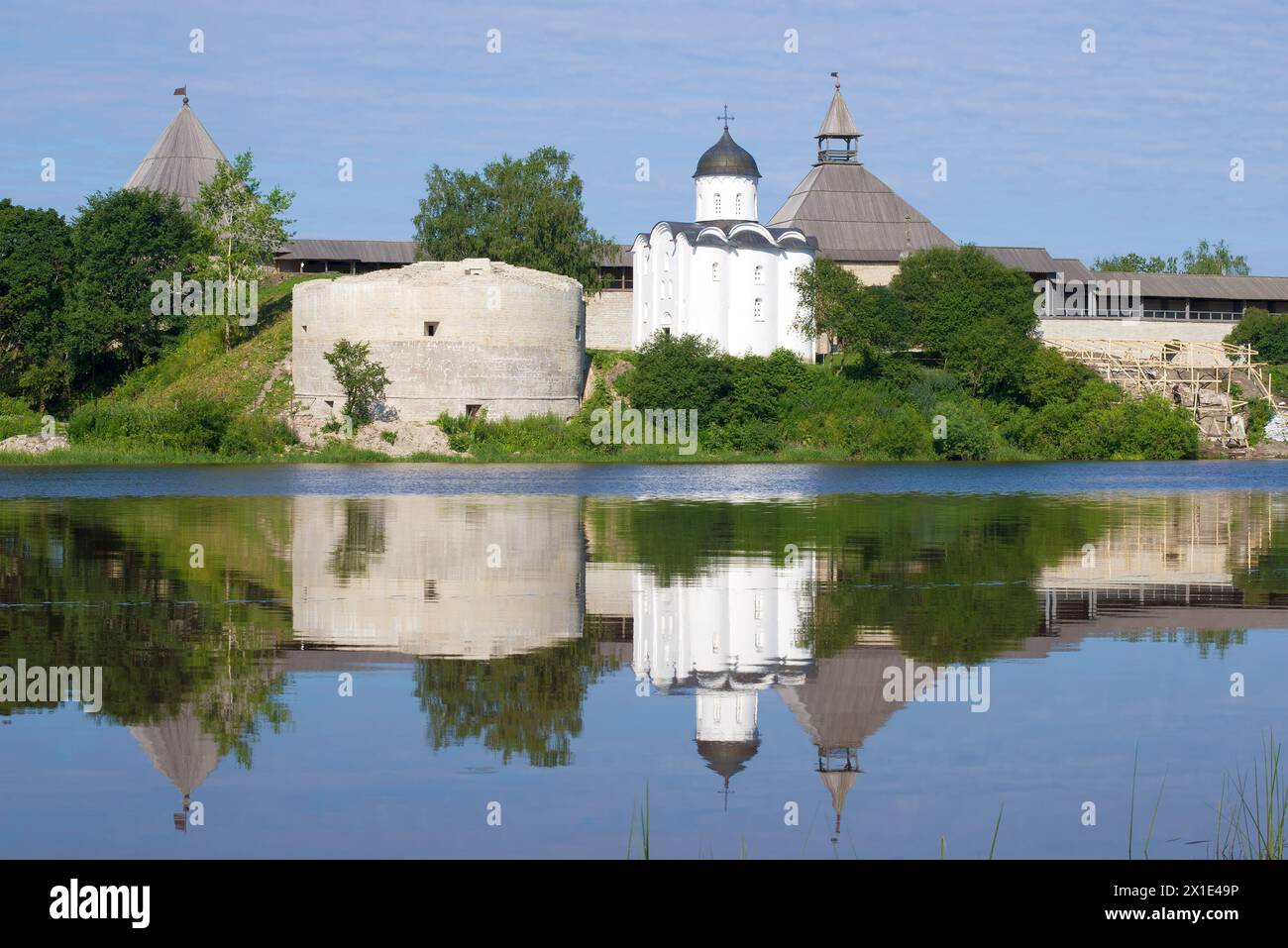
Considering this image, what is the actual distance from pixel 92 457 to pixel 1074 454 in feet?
107

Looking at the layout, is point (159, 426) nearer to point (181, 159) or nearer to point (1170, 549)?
point (181, 159)

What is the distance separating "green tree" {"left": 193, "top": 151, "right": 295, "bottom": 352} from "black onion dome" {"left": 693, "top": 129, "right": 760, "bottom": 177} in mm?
16033

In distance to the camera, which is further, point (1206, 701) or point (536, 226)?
point (536, 226)

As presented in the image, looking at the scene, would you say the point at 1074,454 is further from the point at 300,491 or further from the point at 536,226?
the point at 300,491

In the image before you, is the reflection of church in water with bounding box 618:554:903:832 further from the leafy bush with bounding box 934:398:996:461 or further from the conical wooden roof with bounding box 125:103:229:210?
the conical wooden roof with bounding box 125:103:229:210

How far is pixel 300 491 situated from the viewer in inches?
1356

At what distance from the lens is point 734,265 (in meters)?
57.8

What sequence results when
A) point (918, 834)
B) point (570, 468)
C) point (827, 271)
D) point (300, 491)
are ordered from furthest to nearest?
point (827, 271) < point (570, 468) < point (300, 491) < point (918, 834)

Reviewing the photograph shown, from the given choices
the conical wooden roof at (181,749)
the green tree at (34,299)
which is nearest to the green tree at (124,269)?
the green tree at (34,299)

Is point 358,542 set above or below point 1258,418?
below

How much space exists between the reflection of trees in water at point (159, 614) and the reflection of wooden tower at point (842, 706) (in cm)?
301

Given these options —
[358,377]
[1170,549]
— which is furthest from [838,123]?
[1170,549]

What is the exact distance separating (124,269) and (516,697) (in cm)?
5648
